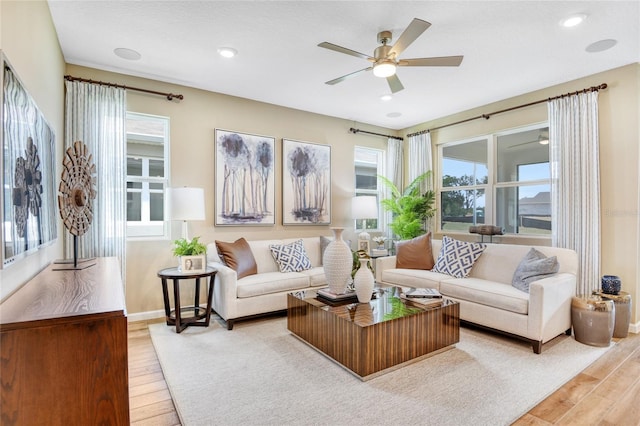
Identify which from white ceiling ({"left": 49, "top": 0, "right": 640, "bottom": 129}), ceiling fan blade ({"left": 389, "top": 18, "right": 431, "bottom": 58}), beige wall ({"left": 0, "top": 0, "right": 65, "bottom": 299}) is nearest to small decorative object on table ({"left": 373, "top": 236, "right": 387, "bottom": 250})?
white ceiling ({"left": 49, "top": 0, "right": 640, "bottom": 129})

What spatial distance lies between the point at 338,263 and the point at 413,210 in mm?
2704

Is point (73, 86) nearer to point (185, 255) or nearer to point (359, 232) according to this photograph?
point (185, 255)

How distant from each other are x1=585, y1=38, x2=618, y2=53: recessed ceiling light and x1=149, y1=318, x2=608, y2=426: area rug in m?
2.70

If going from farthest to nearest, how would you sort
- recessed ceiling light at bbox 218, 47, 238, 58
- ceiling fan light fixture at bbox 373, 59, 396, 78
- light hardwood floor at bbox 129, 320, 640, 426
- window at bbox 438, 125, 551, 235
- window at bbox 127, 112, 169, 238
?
window at bbox 438, 125, 551, 235 → window at bbox 127, 112, 169, 238 → recessed ceiling light at bbox 218, 47, 238, 58 → ceiling fan light fixture at bbox 373, 59, 396, 78 → light hardwood floor at bbox 129, 320, 640, 426

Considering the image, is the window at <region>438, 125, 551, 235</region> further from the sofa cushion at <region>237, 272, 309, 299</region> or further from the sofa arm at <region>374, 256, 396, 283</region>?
the sofa cushion at <region>237, 272, 309, 299</region>

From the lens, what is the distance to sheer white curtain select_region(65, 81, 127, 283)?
3.34 metres

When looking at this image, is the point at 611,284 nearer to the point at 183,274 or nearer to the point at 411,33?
the point at 411,33

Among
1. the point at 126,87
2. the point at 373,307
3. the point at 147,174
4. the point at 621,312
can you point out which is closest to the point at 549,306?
the point at 621,312

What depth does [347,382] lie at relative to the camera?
2.33m

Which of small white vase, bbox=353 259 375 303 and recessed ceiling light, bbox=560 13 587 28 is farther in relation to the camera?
small white vase, bbox=353 259 375 303

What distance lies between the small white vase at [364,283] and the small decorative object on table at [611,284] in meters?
2.40

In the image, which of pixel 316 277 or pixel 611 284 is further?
pixel 316 277

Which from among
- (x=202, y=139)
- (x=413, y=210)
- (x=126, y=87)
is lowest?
(x=413, y=210)

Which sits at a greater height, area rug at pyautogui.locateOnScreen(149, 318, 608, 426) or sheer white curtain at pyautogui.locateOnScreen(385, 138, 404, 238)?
sheer white curtain at pyautogui.locateOnScreen(385, 138, 404, 238)
